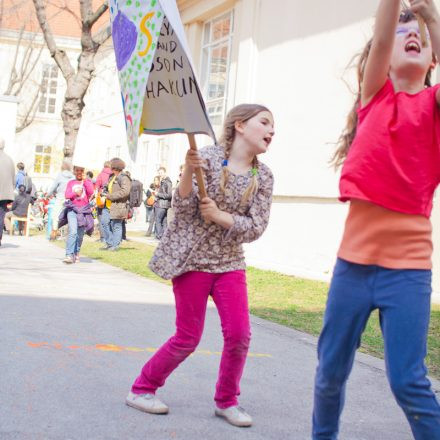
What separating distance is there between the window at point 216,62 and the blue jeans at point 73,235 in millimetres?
5844

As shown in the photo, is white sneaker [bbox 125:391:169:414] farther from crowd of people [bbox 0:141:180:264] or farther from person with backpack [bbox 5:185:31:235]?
person with backpack [bbox 5:185:31:235]

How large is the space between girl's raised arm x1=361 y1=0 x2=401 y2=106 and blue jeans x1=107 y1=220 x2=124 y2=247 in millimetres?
14313

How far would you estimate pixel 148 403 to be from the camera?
14.7 ft

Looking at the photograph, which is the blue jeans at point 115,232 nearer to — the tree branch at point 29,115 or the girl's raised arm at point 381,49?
the girl's raised arm at point 381,49

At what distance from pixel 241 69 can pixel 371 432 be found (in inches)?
508

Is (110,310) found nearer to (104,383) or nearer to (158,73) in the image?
(104,383)

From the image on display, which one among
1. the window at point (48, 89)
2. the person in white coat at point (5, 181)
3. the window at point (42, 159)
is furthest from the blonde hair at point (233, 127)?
the window at point (48, 89)

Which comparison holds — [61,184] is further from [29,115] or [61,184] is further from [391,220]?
[29,115]

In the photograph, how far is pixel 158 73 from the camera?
14.0 feet

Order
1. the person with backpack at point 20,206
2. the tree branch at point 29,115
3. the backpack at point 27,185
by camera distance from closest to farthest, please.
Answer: the person with backpack at point 20,206 < the backpack at point 27,185 < the tree branch at point 29,115

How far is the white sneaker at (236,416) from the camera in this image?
4.37 m

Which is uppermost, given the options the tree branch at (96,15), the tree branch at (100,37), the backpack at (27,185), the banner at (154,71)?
the tree branch at (96,15)

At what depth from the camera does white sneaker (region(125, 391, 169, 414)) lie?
4477 millimetres

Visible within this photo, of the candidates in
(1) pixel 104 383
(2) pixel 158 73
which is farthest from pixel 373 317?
(2) pixel 158 73
